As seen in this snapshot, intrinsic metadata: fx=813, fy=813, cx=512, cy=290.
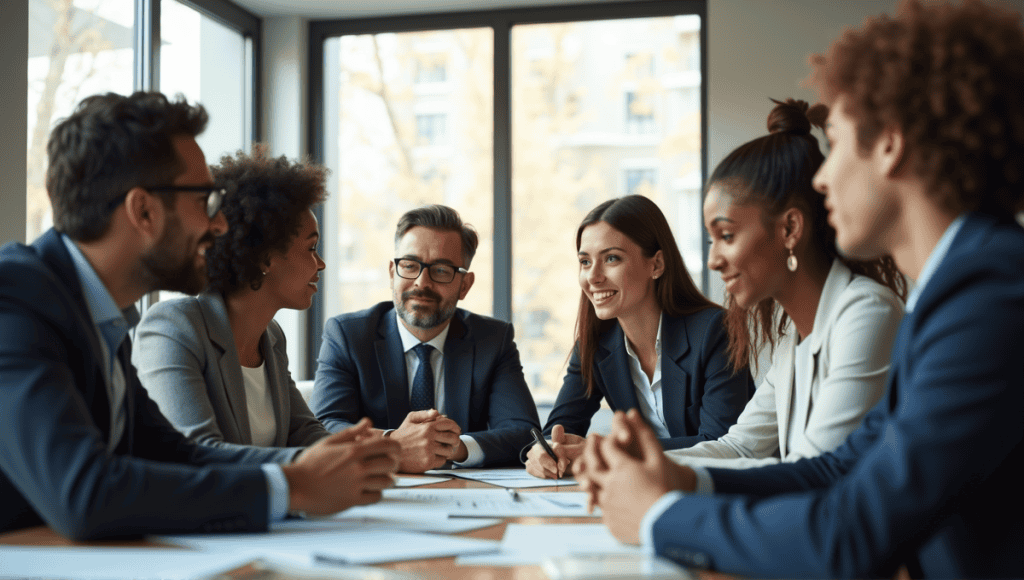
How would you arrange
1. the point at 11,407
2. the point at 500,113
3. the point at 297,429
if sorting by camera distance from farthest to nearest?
the point at 500,113 < the point at 297,429 < the point at 11,407

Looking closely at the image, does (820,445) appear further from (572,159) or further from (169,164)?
(572,159)

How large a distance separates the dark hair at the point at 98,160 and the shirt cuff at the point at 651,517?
1.11 m

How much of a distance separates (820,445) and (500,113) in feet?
13.0

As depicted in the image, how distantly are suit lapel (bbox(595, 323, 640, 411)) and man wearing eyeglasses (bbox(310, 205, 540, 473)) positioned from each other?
0.30m

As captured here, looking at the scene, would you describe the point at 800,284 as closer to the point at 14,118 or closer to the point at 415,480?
the point at 415,480

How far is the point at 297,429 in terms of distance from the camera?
250 centimetres

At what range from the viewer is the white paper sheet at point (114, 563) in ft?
3.46

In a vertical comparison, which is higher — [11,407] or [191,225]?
[191,225]

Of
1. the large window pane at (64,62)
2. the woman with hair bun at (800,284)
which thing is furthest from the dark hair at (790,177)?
the large window pane at (64,62)

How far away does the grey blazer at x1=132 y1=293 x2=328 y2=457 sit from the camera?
2018mm

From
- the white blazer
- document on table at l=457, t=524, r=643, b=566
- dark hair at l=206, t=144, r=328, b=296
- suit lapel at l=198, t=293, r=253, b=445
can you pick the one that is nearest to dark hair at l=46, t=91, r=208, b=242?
suit lapel at l=198, t=293, r=253, b=445

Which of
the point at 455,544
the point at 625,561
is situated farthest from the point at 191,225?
the point at 625,561

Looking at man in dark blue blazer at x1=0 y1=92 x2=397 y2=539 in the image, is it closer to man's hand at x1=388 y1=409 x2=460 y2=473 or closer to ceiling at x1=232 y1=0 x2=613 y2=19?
man's hand at x1=388 y1=409 x2=460 y2=473

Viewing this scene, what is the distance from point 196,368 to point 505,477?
2.77 ft
